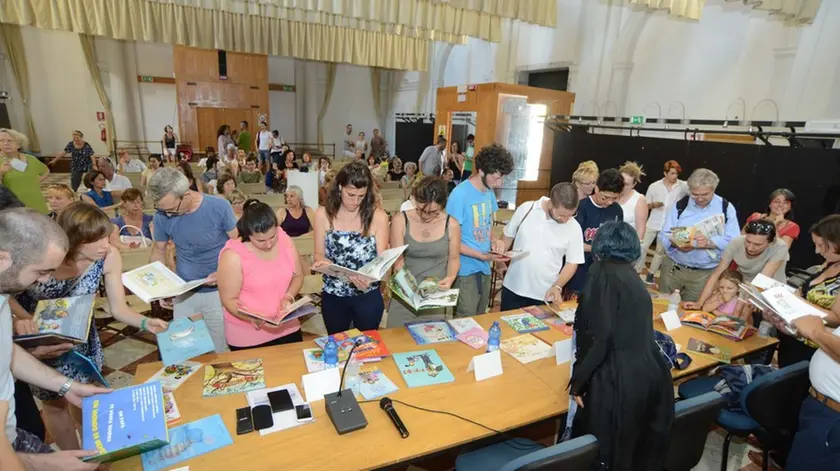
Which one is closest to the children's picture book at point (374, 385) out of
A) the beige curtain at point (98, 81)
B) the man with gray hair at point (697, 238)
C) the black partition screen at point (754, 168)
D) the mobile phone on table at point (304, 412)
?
the mobile phone on table at point (304, 412)

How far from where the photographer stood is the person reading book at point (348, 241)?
2545 mm

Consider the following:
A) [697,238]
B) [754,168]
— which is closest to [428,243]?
[697,238]

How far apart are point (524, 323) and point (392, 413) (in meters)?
1.25

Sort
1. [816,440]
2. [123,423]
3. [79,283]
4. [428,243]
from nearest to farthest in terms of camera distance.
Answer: [123,423], [816,440], [79,283], [428,243]

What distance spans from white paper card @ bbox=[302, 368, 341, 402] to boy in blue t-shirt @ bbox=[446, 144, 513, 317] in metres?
1.26

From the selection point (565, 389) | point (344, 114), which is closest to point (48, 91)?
point (344, 114)

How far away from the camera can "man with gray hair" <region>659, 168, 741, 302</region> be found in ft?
11.3

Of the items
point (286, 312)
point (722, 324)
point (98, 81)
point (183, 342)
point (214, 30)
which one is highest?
point (214, 30)

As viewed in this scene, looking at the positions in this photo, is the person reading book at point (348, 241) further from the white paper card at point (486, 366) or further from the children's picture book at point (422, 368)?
the white paper card at point (486, 366)

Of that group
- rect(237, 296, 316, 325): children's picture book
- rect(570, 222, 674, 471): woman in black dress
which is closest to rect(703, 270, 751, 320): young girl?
rect(570, 222, 674, 471): woman in black dress

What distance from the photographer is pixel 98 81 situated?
41.8 feet

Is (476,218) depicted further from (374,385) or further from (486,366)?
(374,385)

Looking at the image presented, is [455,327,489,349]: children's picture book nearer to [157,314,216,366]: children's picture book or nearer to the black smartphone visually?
the black smartphone

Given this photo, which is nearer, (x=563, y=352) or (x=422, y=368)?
(x=422, y=368)
